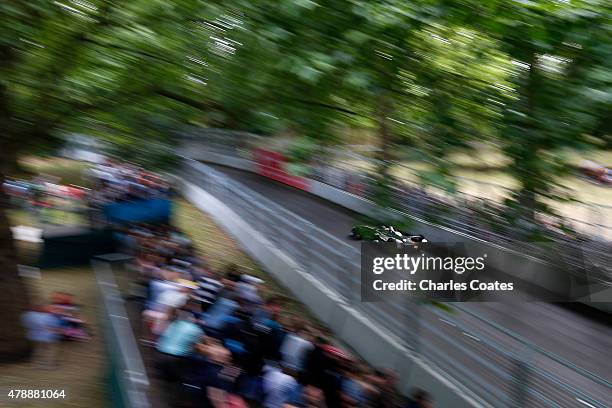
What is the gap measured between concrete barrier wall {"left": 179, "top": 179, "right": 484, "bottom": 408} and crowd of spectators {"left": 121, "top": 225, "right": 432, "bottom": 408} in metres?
0.38

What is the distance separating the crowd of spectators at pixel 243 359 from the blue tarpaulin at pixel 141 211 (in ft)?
20.7

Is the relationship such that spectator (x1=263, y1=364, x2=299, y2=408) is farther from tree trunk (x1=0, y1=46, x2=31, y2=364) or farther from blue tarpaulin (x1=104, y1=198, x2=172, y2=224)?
blue tarpaulin (x1=104, y1=198, x2=172, y2=224)

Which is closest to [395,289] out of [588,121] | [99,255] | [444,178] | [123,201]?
[444,178]

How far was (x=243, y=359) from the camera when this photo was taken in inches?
285

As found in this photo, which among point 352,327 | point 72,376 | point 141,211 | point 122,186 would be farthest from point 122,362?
point 122,186

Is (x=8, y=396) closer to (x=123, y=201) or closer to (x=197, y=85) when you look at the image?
(x=197, y=85)

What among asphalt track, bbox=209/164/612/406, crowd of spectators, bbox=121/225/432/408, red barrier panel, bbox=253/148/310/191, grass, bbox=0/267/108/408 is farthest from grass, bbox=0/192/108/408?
red barrier panel, bbox=253/148/310/191

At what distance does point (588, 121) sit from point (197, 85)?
3.50m

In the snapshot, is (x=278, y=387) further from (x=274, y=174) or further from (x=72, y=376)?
(x=274, y=174)

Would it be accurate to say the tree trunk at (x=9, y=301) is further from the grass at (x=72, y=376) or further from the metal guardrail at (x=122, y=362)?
the metal guardrail at (x=122, y=362)

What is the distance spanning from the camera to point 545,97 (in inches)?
199

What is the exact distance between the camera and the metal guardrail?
550cm

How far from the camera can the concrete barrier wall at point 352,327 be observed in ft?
24.2

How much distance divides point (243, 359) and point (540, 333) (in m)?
5.94
